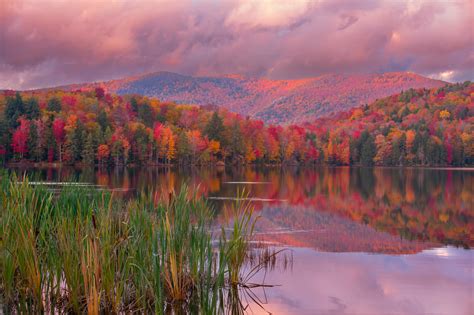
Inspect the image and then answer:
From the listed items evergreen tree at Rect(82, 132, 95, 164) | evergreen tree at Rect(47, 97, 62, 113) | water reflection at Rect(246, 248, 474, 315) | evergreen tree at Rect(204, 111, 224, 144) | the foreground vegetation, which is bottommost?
water reflection at Rect(246, 248, 474, 315)

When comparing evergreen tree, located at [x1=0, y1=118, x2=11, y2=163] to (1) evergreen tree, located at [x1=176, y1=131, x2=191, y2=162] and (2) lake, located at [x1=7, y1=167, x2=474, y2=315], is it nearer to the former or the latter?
(1) evergreen tree, located at [x1=176, y1=131, x2=191, y2=162]

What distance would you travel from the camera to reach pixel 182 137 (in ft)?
392

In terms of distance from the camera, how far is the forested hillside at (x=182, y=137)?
3922 inches

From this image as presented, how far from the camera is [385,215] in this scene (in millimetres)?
29875

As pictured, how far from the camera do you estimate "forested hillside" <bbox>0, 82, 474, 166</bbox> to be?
99625 millimetres

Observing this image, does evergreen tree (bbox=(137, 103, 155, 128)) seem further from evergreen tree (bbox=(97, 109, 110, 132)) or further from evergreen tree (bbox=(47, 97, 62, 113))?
evergreen tree (bbox=(47, 97, 62, 113))

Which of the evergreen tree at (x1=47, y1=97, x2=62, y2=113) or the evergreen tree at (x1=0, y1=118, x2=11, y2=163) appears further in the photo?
the evergreen tree at (x1=47, y1=97, x2=62, y2=113)

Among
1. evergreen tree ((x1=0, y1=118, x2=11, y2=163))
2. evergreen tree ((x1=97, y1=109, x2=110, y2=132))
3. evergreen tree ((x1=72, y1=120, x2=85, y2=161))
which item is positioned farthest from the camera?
evergreen tree ((x1=97, y1=109, x2=110, y2=132))

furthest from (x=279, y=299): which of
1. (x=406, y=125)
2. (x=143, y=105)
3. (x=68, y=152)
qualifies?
(x=406, y=125)

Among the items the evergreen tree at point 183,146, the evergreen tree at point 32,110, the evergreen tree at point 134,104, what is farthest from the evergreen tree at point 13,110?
the evergreen tree at point 134,104

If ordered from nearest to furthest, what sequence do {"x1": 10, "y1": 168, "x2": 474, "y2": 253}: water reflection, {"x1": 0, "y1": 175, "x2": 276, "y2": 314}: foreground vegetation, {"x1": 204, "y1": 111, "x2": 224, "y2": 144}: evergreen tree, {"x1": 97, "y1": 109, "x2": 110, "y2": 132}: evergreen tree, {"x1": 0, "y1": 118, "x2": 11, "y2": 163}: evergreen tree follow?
{"x1": 0, "y1": 175, "x2": 276, "y2": 314}: foreground vegetation < {"x1": 10, "y1": 168, "x2": 474, "y2": 253}: water reflection < {"x1": 0, "y1": 118, "x2": 11, "y2": 163}: evergreen tree < {"x1": 97, "y1": 109, "x2": 110, "y2": 132}: evergreen tree < {"x1": 204, "y1": 111, "x2": 224, "y2": 144}: evergreen tree

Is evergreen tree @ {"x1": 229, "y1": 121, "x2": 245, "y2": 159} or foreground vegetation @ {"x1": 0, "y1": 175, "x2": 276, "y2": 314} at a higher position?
evergreen tree @ {"x1": 229, "y1": 121, "x2": 245, "y2": 159}

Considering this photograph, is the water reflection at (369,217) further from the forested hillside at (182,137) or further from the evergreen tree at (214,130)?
the evergreen tree at (214,130)

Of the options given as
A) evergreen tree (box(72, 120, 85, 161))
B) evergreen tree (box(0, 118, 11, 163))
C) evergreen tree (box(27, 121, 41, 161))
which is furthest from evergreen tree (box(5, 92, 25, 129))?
evergreen tree (box(72, 120, 85, 161))
